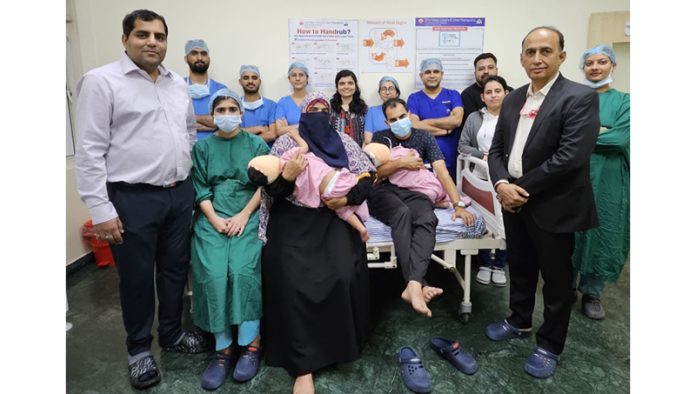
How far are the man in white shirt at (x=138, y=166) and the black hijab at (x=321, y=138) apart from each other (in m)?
0.65

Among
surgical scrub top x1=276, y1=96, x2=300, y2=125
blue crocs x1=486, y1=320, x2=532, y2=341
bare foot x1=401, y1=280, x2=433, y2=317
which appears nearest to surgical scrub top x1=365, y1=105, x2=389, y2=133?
surgical scrub top x1=276, y1=96, x2=300, y2=125

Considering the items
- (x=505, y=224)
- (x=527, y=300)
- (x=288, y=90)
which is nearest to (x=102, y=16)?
(x=288, y=90)

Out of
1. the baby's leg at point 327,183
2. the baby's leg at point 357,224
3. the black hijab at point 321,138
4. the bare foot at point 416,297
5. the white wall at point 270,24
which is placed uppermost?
the white wall at point 270,24

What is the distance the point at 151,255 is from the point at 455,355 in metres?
1.68

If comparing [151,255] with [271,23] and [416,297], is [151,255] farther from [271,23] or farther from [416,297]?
[271,23]

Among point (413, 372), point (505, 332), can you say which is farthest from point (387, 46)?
point (413, 372)

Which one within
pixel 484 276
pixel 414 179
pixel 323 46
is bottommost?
pixel 484 276

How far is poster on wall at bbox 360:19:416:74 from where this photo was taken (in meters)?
4.14

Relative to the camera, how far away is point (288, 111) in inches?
147

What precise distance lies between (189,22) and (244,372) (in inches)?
128

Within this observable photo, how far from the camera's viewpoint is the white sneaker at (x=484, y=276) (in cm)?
333

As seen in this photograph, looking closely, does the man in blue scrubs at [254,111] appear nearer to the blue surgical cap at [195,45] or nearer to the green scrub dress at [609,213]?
the blue surgical cap at [195,45]

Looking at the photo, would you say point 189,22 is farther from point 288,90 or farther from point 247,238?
point 247,238

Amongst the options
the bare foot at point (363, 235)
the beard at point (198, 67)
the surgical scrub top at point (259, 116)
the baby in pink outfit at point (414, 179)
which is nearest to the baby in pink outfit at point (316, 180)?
the bare foot at point (363, 235)
